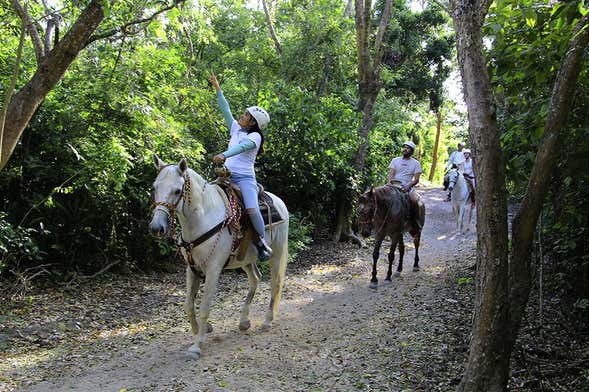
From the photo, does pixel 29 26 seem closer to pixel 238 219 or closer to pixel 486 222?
pixel 238 219

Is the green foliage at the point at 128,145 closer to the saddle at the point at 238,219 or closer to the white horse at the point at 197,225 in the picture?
the white horse at the point at 197,225

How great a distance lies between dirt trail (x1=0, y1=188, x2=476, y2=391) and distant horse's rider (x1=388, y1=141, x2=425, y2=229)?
1529mm

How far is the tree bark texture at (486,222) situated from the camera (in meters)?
4.00

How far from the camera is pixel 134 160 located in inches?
340

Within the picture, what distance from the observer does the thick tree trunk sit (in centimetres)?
531

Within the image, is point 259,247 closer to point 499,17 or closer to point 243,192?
point 243,192

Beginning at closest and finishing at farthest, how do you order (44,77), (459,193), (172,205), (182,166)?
(172,205) < (182,166) < (44,77) < (459,193)

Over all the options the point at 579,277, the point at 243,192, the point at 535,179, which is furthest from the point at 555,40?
the point at 243,192

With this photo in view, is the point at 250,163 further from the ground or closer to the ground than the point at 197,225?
further from the ground

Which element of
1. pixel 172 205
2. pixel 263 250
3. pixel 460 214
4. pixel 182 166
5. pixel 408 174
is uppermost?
pixel 182 166

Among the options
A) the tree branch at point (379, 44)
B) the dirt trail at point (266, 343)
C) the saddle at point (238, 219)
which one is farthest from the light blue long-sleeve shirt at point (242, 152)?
the tree branch at point (379, 44)

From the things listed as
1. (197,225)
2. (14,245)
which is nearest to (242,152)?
(197,225)

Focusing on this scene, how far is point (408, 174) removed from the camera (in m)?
10.0

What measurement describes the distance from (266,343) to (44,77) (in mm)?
4079
